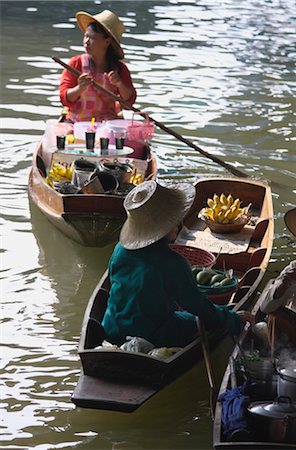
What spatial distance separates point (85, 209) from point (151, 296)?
6.38 ft

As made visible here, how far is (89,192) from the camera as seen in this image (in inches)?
251

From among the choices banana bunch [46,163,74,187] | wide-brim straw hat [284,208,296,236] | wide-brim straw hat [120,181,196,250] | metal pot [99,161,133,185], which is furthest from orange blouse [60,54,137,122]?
wide-brim straw hat [120,181,196,250]

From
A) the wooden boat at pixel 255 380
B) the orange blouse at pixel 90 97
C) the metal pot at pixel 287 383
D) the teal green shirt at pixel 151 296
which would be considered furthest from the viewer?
the orange blouse at pixel 90 97

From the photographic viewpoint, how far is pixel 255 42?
15.0 meters

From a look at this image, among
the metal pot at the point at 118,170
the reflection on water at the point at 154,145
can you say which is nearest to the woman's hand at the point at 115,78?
the reflection on water at the point at 154,145

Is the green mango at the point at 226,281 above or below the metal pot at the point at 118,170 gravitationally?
below

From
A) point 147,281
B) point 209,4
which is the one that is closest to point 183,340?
point 147,281

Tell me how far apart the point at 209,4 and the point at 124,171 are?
13.2 m

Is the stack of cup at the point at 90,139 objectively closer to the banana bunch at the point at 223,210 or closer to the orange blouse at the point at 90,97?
the orange blouse at the point at 90,97

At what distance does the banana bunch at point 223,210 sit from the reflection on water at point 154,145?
441 millimetres

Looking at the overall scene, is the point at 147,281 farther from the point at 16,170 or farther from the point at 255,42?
the point at 255,42

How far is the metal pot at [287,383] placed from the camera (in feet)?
12.9

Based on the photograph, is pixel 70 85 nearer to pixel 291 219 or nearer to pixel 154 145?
pixel 154 145

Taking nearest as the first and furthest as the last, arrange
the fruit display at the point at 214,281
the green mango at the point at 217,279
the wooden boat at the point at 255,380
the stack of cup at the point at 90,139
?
the wooden boat at the point at 255,380
the fruit display at the point at 214,281
the green mango at the point at 217,279
the stack of cup at the point at 90,139
